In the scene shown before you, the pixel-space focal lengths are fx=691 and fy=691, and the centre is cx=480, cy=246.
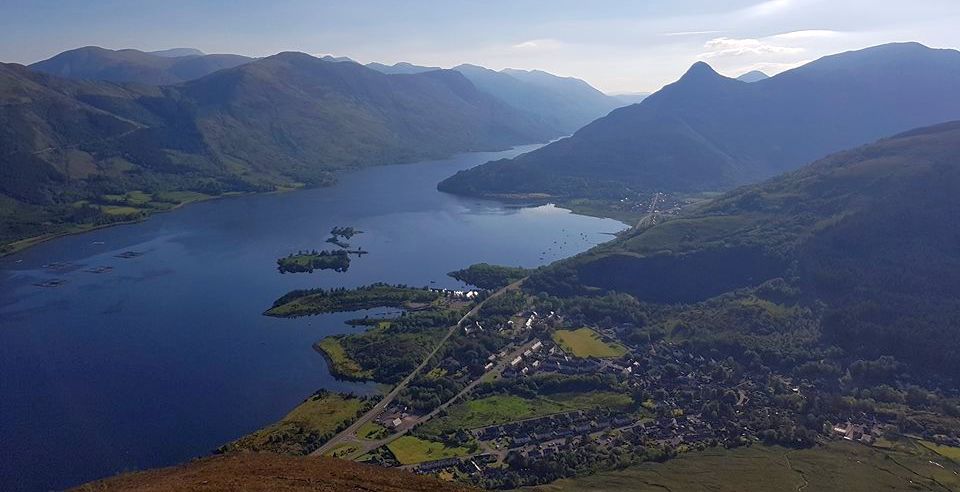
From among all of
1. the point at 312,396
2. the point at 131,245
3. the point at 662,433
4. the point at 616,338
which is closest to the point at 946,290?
the point at 616,338

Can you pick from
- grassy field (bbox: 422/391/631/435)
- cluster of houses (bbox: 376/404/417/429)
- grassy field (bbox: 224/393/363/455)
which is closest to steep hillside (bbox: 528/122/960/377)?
grassy field (bbox: 422/391/631/435)

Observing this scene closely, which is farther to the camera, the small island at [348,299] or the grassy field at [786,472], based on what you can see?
the small island at [348,299]

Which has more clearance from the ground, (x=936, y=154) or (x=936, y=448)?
(x=936, y=154)

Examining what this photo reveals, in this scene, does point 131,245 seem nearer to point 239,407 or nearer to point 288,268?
point 288,268

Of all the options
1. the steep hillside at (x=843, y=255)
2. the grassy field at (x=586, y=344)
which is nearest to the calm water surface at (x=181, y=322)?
the steep hillside at (x=843, y=255)

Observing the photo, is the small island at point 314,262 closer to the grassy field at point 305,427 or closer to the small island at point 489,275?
the small island at point 489,275

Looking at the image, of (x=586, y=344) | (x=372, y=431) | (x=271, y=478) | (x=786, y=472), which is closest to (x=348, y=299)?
(x=586, y=344)

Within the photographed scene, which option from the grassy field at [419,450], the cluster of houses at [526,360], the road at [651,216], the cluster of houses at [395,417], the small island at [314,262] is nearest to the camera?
the grassy field at [419,450]
